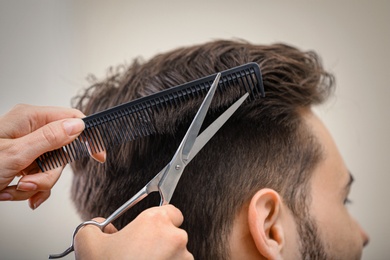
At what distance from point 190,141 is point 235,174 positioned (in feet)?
0.51

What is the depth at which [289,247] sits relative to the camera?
0.88 meters

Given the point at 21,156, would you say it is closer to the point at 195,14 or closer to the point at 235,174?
the point at 235,174

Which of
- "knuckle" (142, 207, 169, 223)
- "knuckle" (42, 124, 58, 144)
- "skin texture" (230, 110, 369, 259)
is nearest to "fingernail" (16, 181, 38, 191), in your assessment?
"knuckle" (42, 124, 58, 144)

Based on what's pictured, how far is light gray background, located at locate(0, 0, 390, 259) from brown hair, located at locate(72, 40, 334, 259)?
564 millimetres

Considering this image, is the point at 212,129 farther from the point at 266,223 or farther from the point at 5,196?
the point at 5,196

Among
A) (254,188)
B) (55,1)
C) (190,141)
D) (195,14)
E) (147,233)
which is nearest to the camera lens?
(147,233)

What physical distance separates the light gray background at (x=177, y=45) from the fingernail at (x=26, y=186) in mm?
632

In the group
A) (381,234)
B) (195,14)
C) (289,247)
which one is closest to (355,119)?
(381,234)

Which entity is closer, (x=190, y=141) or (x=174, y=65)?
(x=190, y=141)

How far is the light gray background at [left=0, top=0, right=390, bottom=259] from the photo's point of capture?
1.41m

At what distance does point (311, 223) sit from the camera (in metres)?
0.90

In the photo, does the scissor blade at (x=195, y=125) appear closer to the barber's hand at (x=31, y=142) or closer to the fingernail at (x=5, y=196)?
the barber's hand at (x=31, y=142)

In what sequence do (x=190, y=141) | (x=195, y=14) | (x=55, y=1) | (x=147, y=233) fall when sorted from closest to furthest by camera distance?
(x=147, y=233) → (x=190, y=141) → (x=55, y=1) → (x=195, y=14)

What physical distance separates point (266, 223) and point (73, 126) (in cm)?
40
